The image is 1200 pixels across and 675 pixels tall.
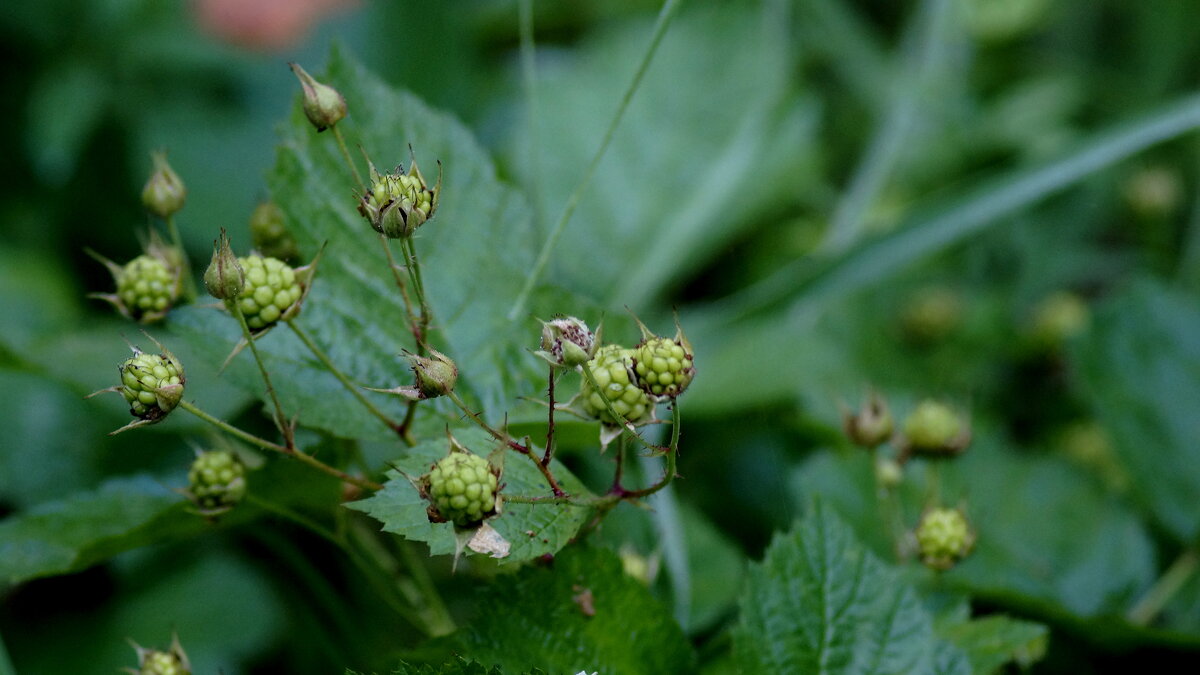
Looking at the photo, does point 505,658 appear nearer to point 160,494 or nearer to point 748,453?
point 160,494

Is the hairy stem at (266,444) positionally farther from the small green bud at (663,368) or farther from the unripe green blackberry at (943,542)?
the unripe green blackberry at (943,542)

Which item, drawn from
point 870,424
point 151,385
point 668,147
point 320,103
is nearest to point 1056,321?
point 668,147

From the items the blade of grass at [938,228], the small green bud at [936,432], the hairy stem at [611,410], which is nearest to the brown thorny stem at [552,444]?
the hairy stem at [611,410]

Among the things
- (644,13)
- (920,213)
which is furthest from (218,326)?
(644,13)

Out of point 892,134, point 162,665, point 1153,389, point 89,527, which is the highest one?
point 892,134

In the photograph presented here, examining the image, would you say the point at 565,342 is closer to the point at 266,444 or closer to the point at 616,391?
the point at 616,391
